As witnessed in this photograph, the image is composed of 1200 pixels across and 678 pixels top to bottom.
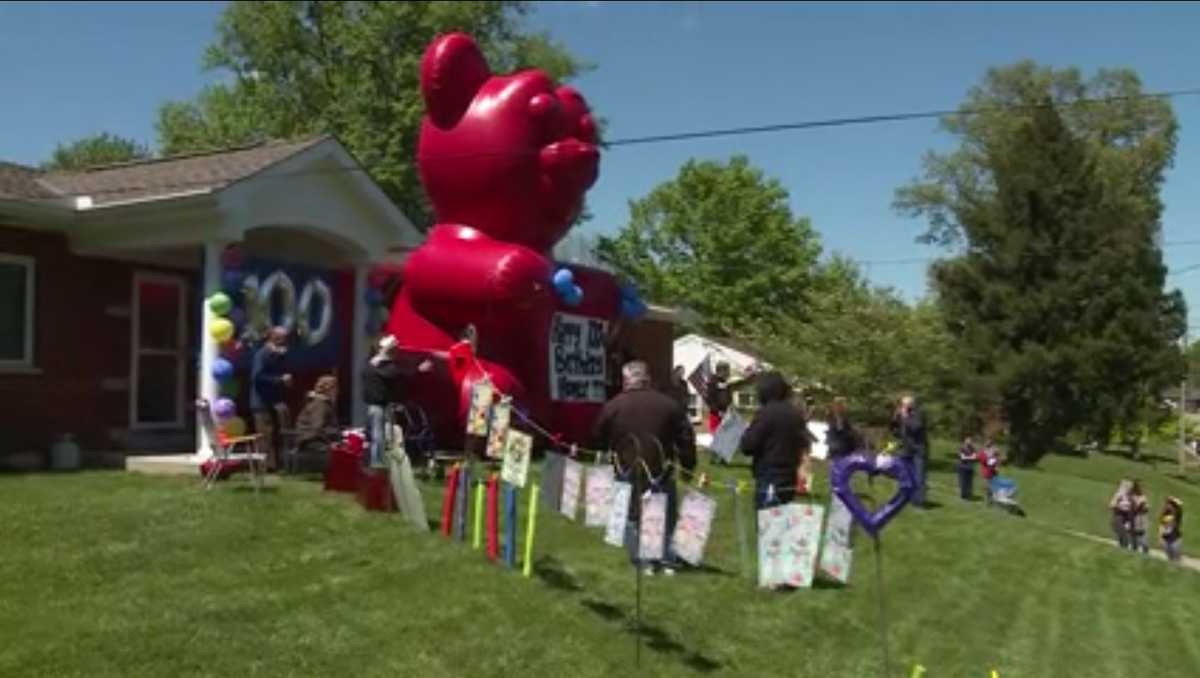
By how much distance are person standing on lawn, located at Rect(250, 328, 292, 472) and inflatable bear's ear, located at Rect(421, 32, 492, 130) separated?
383cm

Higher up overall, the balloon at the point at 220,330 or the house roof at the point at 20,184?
the house roof at the point at 20,184

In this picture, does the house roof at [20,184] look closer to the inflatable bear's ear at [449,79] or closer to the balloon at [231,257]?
the balloon at [231,257]

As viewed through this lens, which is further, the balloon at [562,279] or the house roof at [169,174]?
the balloon at [562,279]

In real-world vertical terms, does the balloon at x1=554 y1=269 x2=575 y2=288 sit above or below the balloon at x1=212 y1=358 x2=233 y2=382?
above

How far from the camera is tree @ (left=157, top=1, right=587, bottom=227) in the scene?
3803cm

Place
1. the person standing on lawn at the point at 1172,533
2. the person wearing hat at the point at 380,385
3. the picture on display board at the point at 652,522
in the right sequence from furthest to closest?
the person standing on lawn at the point at 1172,533, the person wearing hat at the point at 380,385, the picture on display board at the point at 652,522

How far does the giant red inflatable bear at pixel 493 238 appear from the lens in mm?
14531

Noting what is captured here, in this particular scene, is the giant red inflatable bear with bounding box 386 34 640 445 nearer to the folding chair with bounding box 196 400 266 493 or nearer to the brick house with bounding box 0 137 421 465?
the brick house with bounding box 0 137 421 465

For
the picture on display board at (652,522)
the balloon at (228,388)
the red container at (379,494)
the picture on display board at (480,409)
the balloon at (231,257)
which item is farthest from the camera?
the balloon at (231,257)

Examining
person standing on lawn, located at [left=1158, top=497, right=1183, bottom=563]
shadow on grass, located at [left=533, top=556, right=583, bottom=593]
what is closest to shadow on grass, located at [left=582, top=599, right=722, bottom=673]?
shadow on grass, located at [left=533, top=556, right=583, bottom=593]

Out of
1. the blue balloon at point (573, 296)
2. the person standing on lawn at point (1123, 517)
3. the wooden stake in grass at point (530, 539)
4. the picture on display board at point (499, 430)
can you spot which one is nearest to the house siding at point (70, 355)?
the blue balloon at point (573, 296)

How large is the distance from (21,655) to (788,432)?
18.9ft

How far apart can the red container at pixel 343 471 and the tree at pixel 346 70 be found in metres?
26.4

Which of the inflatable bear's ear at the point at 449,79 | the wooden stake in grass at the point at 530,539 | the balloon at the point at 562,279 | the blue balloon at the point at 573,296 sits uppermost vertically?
the inflatable bear's ear at the point at 449,79
